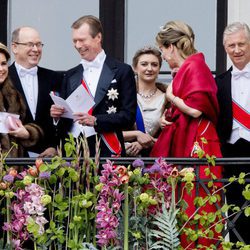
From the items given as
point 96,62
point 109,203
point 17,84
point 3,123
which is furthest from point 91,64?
point 109,203

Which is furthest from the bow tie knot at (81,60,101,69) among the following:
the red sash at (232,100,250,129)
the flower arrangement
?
the flower arrangement

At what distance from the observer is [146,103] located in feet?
35.7

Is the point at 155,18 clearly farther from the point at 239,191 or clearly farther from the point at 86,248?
the point at 86,248

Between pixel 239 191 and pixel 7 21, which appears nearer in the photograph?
pixel 239 191

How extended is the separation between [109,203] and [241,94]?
1703 mm

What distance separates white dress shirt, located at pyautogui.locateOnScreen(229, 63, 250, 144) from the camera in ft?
33.7

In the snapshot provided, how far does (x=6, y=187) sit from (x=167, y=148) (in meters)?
1.50

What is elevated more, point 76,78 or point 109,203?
point 76,78

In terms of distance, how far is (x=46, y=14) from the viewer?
12289mm

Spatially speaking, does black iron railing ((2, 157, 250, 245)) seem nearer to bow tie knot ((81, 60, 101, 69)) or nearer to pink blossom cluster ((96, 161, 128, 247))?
pink blossom cluster ((96, 161, 128, 247))

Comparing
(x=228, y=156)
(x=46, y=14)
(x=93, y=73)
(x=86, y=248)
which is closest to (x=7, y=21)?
(x=46, y=14)

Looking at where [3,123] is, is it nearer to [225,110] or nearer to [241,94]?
[225,110]

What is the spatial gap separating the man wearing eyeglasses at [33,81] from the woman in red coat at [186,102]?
0.78m

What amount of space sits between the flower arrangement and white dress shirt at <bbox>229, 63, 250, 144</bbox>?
103cm
